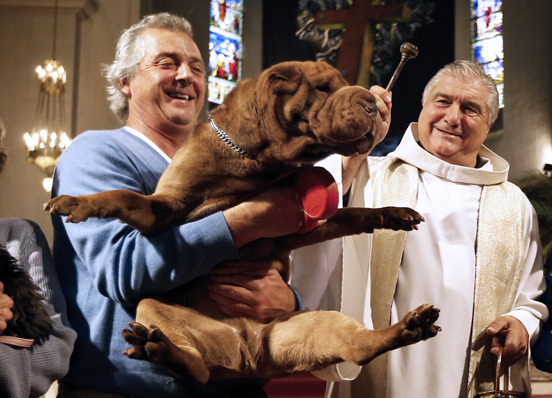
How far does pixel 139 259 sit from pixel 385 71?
460 inches

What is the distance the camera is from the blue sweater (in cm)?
208

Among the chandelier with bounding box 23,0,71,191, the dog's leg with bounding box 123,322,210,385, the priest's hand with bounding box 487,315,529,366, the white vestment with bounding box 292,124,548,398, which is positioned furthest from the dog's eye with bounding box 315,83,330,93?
the chandelier with bounding box 23,0,71,191

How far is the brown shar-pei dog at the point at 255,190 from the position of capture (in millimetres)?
2002

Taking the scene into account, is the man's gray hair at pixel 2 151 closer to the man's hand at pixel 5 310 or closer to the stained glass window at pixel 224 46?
the man's hand at pixel 5 310

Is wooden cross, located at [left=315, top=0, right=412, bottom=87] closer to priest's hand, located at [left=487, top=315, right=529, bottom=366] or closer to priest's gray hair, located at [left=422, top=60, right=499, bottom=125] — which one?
priest's gray hair, located at [left=422, top=60, right=499, bottom=125]

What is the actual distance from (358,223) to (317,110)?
1.47ft

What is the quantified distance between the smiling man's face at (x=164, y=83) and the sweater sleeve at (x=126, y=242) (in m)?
0.29

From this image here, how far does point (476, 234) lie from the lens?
3541 millimetres

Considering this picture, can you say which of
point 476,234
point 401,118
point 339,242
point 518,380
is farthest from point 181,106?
point 401,118

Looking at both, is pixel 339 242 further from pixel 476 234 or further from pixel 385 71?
pixel 385 71

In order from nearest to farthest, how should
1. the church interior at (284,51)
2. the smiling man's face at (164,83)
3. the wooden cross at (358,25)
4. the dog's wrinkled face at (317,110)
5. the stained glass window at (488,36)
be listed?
the dog's wrinkled face at (317,110) < the smiling man's face at (164,83) < the church interior at (284,51) < the stained glass window at (488,36) < the wooden cross at (358,25)

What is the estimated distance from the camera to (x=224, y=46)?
12.9 m

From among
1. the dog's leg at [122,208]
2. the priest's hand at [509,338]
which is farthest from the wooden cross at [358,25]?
the dog's leg at [122,208]

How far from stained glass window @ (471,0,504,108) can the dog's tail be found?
38.7 feet
